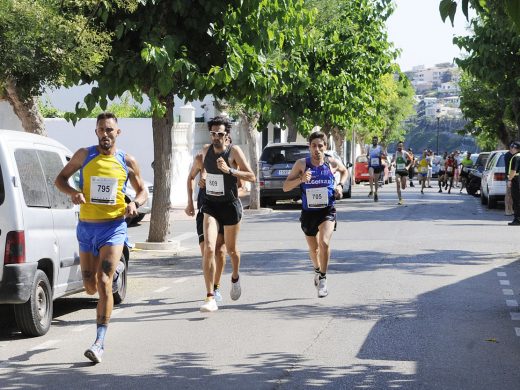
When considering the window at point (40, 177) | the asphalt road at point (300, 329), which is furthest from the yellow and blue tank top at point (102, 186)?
the asphalt road at point (300, 329)

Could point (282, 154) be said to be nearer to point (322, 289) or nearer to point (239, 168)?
point (322, 289)

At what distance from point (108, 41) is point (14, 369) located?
9235mm

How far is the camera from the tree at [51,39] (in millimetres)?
15836

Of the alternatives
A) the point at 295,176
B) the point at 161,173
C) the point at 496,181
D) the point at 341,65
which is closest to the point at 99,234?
the point at 295,176

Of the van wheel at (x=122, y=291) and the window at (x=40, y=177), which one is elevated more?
the window at (x=40, y=177)

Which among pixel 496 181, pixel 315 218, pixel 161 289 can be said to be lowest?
pixel 161 289

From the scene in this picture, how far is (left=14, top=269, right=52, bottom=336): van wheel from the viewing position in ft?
30.7

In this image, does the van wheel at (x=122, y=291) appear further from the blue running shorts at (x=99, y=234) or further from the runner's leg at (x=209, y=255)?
the blue running shorts at (x=99, y=234)

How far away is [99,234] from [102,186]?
1.28ft

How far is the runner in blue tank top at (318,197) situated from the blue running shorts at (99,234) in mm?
3486

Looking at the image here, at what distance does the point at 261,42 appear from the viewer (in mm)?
17359

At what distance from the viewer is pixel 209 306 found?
36.0 ft

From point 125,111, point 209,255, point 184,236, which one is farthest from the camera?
point 125,111

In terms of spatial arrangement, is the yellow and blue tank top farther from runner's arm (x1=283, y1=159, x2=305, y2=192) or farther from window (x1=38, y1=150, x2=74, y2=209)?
runner's arm (x1=283, y1=159, x2=305, y2=192)
